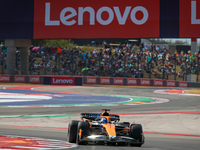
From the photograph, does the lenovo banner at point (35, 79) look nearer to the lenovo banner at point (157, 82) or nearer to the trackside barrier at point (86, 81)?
the trackside barrier at point (86, 81)

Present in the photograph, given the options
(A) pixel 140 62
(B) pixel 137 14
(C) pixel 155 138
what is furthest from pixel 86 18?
(C) pixel 155 138

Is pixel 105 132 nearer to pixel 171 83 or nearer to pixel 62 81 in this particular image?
pixel 62 81

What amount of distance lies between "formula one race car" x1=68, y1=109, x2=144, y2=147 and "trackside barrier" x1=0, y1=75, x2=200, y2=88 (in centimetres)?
2749

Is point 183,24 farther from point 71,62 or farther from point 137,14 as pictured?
point 71,62

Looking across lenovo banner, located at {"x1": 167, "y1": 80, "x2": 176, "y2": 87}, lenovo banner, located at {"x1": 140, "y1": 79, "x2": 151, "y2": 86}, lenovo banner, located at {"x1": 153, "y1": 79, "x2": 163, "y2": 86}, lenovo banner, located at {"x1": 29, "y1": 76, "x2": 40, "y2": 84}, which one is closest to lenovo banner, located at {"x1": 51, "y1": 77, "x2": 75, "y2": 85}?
lenovo banner, located at {"x1": 29, "y1": 76, "x2": 40, "y2": 84}

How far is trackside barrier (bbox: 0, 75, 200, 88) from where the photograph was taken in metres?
35.7

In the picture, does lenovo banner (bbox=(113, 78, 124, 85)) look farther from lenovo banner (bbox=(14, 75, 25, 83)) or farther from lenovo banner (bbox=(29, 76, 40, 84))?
lenovo banner (bbox=(14, 75, 25, 83))

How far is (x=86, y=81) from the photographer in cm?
3734

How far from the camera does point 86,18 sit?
33.7 m

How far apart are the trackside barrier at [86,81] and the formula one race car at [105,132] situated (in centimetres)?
2749

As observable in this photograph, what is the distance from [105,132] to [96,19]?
87.3 ft

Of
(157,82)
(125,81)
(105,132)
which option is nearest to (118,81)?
(125,81)

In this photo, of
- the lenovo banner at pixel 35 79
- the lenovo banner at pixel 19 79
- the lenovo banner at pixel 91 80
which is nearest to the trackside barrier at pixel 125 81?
the lenovo banner at pixel 91 80

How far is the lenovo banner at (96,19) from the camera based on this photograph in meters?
32.4
